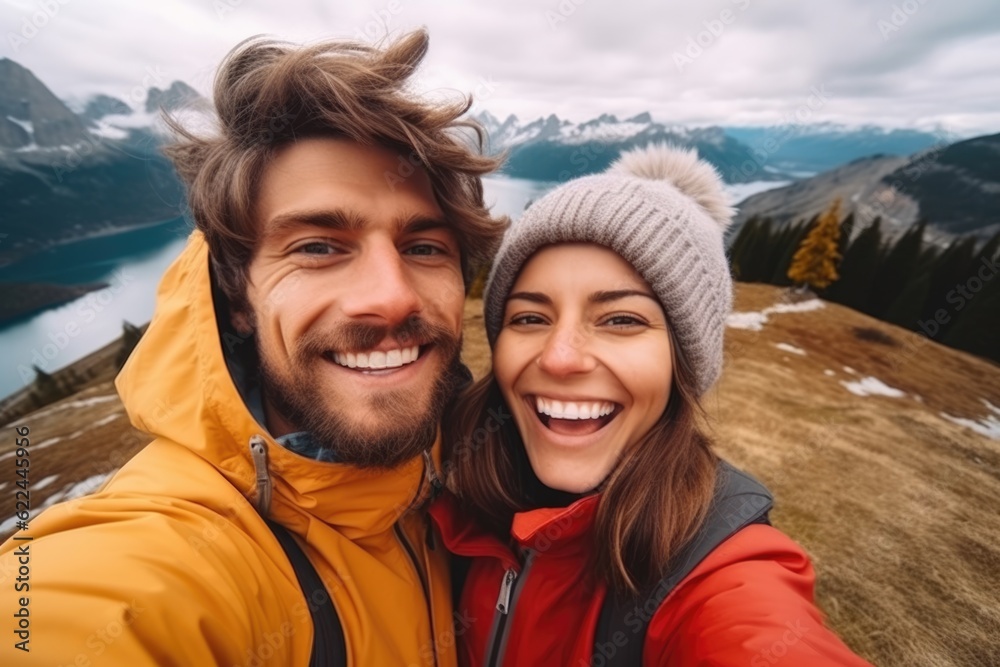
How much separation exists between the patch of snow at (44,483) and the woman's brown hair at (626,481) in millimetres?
15143

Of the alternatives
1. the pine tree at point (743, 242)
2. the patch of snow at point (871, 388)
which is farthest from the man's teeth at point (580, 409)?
the pine tree at point (743, 242)

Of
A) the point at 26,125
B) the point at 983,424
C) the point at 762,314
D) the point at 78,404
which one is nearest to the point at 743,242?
the point at 762,314

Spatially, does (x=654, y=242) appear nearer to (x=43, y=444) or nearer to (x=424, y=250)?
(x=424, y=250)

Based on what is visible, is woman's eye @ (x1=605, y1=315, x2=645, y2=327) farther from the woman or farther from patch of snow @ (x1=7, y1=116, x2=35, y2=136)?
patch of snow @ (x1=7, y1=116, x2=35, y2=136)

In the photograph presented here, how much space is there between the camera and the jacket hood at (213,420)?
5.81 feet

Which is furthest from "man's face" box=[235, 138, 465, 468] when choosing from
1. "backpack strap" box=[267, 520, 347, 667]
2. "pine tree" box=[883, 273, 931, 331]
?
"pine tree" box=[883, 273, 931, 331]

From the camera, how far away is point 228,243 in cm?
227

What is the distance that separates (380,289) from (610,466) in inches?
60.1

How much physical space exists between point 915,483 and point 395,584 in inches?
548

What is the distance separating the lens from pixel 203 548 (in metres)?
1.54

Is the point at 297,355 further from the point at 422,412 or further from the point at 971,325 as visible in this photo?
the point at 971,325

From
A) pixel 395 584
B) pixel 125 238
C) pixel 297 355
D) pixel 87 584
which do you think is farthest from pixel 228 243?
pixel 125 238

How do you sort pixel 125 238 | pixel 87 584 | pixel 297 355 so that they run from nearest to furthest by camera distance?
pixel 87 584 → pixel 297 355 → pixel 125 238

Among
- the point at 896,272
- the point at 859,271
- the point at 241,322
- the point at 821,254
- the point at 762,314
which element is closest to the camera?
the point at 241,322
